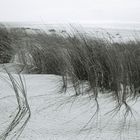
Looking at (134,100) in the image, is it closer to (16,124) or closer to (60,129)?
(60,129)

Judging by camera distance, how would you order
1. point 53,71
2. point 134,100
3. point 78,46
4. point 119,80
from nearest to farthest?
point 134,100, point 119,80, point 78,46, point 53,71

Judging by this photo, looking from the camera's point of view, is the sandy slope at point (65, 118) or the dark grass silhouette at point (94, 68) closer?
the sandy slope at point (65, 118)

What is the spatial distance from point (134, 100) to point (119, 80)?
0.80 feet

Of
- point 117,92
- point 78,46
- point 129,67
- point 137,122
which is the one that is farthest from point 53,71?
point 137,122

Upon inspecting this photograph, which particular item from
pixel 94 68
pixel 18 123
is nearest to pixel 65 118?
pixel 18 123

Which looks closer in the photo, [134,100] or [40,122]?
[40,122]

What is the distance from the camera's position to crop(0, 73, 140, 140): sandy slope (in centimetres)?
102

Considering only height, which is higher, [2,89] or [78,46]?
[78,46]

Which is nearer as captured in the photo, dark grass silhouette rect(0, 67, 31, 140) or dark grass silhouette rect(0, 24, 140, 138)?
dark grass silhouette rect(0, 67, 31, 140)

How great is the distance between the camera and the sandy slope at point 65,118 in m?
1.02

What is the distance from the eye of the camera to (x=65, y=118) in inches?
47.1

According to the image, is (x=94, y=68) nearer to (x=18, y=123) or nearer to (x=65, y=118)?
(x=65, y=118)

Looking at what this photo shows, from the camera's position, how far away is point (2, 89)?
5.34 feet

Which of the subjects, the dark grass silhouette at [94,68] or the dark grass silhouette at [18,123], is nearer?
the dark grass silhouette at [18,123]
